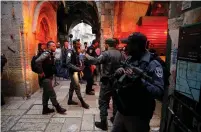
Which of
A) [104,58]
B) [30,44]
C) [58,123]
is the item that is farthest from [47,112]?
[30,44]

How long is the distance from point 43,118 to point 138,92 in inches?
144

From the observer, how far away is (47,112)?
5.58 meters

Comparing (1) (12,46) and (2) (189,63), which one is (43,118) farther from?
(2) (189,63)

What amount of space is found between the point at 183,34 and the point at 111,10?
7.13 meters

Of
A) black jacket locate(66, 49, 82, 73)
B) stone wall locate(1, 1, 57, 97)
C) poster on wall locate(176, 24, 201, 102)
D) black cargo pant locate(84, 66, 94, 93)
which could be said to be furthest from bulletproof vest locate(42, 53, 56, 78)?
poster on wall locate(176, 24, 201, 102)

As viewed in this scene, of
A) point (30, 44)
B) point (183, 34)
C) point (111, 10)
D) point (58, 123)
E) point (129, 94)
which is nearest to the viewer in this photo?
point (129, 94)

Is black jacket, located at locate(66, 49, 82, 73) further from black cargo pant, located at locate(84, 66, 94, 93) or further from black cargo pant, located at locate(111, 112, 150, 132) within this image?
black cargo pant, located at locate(111, 112, 150, 132)

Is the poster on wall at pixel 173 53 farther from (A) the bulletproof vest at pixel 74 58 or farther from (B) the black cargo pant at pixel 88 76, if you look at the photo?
(B) the black cargo pant at pixel 88 76

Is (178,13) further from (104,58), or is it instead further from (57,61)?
(57,61)

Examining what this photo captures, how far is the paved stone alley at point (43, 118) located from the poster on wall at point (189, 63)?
2366 mm

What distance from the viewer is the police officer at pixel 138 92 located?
241 cm

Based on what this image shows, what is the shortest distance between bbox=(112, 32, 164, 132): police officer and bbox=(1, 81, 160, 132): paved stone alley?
2.17m

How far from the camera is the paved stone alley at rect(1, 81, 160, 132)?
4.68m

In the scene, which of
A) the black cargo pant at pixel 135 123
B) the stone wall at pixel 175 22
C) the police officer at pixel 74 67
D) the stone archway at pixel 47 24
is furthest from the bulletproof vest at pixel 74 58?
the stone archway at pixel 47 24
